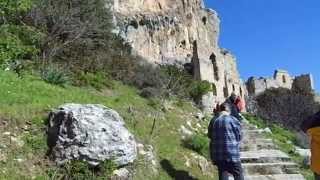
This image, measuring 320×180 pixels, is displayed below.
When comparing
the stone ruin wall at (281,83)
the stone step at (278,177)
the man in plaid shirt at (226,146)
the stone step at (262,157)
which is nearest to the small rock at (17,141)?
the man in plaid shirt at (226,146)

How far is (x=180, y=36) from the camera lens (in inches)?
1934

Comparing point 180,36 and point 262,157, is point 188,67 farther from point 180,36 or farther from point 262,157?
point 262,157

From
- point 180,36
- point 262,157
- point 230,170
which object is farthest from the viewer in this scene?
point 180,36

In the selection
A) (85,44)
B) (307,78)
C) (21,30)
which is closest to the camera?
(21,30)

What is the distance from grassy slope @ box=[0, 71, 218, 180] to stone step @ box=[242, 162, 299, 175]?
1.56m

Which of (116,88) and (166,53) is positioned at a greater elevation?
(166,53)

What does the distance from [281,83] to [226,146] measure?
171ft

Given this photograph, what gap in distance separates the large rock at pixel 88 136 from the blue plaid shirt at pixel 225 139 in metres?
1.51

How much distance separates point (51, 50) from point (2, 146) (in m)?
9.33

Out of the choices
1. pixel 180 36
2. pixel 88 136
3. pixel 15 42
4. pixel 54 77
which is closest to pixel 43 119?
pixel 88 136

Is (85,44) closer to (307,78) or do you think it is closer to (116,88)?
(116,88)

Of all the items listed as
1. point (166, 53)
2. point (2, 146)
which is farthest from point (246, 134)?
point (166, 53)

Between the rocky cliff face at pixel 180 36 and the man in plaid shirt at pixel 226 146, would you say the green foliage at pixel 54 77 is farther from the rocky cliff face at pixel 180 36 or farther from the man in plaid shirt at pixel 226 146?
the rocky cliff face at pixel 180 36

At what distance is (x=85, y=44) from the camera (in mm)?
20312
